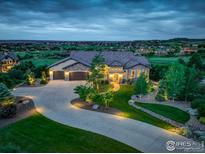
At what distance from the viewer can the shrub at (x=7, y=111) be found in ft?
58.1

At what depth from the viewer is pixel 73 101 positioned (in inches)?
912

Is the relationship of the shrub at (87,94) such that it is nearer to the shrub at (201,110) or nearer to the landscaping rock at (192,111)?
the landscaping rock at (192,111)

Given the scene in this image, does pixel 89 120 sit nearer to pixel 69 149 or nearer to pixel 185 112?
pixel 69 149

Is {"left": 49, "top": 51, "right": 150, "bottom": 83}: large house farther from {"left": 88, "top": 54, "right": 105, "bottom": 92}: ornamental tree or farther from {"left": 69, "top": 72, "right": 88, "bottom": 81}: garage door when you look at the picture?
{"left": 88, "top": 54, "right": 105, "bottom": 92}: ornamental tree

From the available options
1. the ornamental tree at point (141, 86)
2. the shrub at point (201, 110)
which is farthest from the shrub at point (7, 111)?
the shrub at point (201, 110)

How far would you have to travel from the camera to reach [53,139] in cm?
1401

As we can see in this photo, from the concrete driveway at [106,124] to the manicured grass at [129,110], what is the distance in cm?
96

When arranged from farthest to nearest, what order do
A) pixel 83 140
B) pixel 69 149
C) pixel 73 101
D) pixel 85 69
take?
pixel 85 69 < pixel 73 101 < pixel 83 140 < pixel 69 149

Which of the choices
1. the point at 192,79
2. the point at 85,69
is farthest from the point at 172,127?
the point at 85,69

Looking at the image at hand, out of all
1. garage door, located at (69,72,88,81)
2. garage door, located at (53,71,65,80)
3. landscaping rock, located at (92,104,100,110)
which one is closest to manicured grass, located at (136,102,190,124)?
landscaping rock, located at (92,104,100,110)

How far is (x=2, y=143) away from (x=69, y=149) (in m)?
3.94

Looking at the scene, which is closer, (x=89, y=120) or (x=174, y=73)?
(x=89, y=120)

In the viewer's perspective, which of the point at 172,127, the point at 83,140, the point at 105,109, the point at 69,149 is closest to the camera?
the point at 69,149

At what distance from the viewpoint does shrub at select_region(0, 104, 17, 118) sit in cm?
1770
